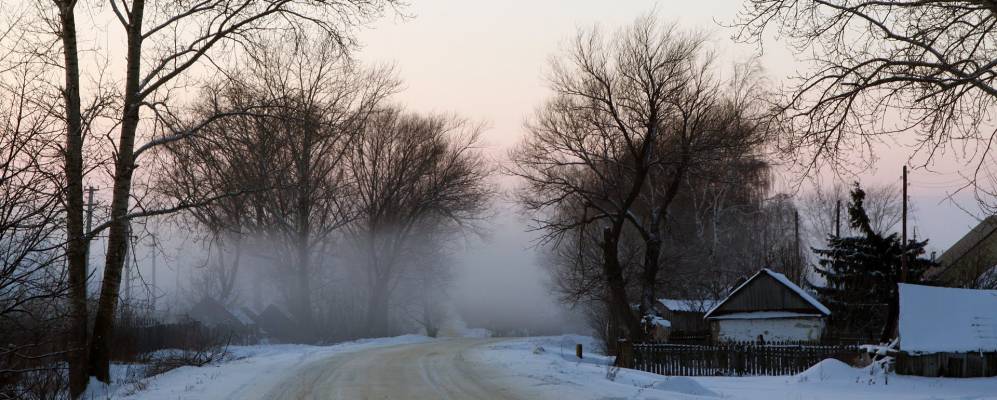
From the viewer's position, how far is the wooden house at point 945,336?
2112cm

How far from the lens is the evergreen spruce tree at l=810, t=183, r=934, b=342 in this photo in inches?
1591

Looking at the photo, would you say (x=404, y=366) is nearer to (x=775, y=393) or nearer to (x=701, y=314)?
(x=775, y=393)

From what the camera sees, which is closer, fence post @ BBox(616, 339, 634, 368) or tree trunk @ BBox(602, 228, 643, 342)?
fence post @ BBox(616, 339, 634, 368)

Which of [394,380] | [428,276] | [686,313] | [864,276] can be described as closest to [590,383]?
[394,380]

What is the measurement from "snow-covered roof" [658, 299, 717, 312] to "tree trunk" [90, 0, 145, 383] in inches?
1382

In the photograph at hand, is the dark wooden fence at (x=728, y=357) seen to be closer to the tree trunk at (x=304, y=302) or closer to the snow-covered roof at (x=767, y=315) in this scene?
the snow-covered roof at (x=767, y=315)

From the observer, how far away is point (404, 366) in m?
21.0

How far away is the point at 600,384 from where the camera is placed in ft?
54.0

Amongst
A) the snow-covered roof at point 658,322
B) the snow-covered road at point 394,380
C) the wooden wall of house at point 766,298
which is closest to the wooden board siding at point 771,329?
the wooden wall of house at point 766,298

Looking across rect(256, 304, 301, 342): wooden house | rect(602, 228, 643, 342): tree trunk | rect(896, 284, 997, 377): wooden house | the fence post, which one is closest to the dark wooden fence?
the fence post

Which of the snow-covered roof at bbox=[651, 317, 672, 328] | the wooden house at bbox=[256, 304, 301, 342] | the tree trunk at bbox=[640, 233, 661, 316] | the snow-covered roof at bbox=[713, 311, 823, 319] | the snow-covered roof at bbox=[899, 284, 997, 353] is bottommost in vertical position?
the wooden house at bbox=[256, 304, 301, 342]

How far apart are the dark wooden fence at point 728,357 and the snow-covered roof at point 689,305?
1807cm

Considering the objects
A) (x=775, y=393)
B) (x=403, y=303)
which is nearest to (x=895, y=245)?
(x=775, y=393)

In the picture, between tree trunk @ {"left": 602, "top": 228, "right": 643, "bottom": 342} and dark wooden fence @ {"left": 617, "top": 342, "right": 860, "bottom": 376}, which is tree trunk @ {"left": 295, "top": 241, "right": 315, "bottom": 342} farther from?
dark wooden fence @ {"left": 617, "top": 342, "right": 860, "bottom": 376}
